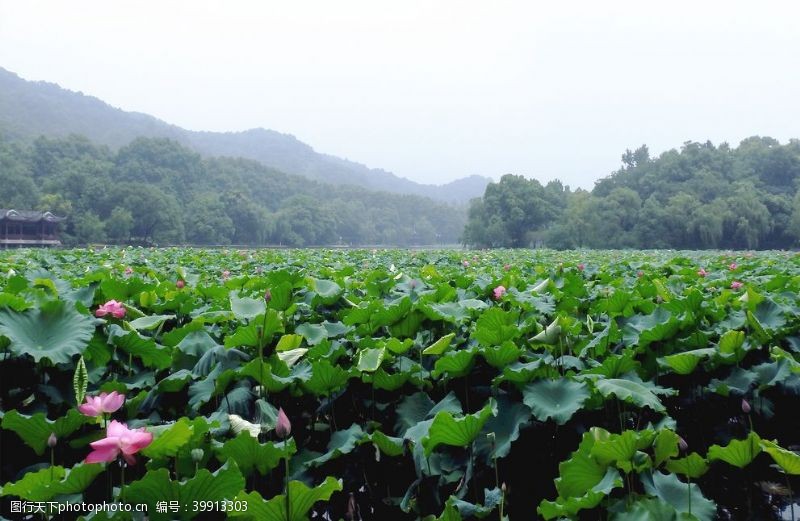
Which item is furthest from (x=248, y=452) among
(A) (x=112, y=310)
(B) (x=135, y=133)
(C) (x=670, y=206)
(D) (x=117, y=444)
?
(B) (x=135, y=133)

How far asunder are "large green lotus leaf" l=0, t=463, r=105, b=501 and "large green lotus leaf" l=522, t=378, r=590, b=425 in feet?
3.28

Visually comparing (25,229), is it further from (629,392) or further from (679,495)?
(679,495)

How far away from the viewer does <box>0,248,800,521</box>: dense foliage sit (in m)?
1.19

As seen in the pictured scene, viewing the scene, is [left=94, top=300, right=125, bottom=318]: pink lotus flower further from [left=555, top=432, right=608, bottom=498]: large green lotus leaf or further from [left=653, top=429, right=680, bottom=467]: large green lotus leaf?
[left=653, top=429, right=680, bottom=467]: large green lotus leaf

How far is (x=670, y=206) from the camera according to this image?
3794 cm

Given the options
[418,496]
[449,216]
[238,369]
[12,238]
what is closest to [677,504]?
[418,496]

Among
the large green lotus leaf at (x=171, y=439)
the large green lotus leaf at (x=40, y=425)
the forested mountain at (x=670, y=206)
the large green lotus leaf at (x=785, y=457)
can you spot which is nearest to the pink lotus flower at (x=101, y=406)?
the large green lotus leaf at (x=171, y=439)

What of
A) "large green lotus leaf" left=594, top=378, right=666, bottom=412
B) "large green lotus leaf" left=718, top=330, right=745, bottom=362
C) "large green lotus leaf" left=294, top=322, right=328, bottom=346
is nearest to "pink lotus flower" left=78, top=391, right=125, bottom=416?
"large green lotus leaf" left=294, top=322, right=328, bottom=346

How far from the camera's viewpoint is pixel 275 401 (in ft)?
5.55

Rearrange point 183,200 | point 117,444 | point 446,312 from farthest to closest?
point 183,200 → point 446,312 → point 117,444

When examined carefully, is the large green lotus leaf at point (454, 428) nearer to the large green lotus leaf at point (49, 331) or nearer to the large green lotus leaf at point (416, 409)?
the large green lotus leaf at point (416, 409)

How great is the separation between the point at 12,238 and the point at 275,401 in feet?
120

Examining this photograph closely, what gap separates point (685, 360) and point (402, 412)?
86 cm

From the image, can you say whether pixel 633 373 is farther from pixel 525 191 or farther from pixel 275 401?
pixel 525 191
